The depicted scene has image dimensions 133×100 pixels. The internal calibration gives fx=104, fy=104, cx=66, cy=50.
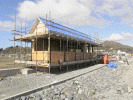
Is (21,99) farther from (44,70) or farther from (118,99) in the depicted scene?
(44,70)

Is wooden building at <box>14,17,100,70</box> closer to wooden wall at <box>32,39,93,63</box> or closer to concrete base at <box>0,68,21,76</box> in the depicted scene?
wooden wall at <box>32,39,93,63</box>

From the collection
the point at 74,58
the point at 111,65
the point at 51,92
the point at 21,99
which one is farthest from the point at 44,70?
the point at 111,65

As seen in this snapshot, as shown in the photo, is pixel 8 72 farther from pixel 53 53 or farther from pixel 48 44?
pixel 48 44

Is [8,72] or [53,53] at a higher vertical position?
[53,53]

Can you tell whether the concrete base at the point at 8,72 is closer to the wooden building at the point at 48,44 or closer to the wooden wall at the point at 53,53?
the wooden building at the point at 48,44

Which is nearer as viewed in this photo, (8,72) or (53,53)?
(8,72)

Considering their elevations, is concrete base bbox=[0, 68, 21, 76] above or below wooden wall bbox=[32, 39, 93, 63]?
below

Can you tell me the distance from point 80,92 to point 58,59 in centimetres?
567

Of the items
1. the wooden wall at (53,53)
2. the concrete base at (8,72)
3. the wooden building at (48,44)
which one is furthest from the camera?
the wooden wall at (53,53)

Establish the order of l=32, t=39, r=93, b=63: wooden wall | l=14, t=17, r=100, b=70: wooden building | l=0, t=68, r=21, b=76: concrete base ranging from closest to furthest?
l=0, t=68, r=21, b=76: concrete base, l=14, t=17, r=100, b=70: wooden building, l=32, t=39, r=93, b=63: wooden wall

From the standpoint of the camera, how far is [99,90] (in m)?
7.21

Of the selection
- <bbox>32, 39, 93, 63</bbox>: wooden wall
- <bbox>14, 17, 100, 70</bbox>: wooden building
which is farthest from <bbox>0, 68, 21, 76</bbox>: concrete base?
<bbox>32, 39, 93, 63</bbox>: wooden wall

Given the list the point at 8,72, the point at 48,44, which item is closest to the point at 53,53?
the point at 48,44

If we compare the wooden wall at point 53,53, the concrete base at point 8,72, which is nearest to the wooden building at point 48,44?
the wooden wall at point 53,53
